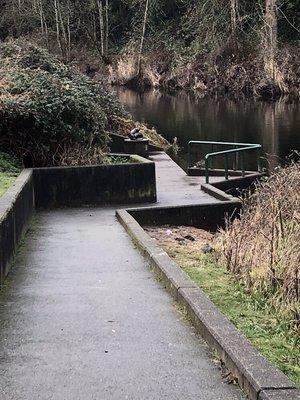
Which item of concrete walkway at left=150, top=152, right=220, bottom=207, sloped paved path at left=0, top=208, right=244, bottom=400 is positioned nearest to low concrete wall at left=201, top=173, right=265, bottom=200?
concrete walkway at left=150, top=152, right=220, bottom=207

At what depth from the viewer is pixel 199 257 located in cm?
980

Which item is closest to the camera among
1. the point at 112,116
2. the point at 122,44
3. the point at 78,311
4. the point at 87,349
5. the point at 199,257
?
the point at 87,349

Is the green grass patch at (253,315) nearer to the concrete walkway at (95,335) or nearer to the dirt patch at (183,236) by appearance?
the concrete walkway at (95,335)

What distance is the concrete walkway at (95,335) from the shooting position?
4934mm

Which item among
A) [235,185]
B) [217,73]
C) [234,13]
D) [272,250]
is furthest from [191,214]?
[217,73]

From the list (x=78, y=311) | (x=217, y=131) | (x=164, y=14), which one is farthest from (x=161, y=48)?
(x=78, y=311)

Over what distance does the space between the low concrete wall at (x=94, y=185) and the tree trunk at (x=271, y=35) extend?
3401 centimetres

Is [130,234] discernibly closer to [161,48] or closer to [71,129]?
[71,129]

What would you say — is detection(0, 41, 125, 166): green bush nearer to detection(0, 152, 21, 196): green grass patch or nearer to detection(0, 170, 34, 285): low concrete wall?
detection(0, 152, 21, 196): green grass patch

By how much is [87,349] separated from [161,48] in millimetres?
56848

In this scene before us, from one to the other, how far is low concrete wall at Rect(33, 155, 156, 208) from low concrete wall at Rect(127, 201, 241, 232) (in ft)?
4.94

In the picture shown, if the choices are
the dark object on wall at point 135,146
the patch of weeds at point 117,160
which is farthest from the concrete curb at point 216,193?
the dark object on wall at point 135,146

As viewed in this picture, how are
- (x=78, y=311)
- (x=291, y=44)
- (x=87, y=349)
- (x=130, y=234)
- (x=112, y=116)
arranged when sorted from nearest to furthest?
(x=87, y=349) → (x=78, y=311) → (x=130, y=234) → (x=112, y=116) → (x=291, y=44)

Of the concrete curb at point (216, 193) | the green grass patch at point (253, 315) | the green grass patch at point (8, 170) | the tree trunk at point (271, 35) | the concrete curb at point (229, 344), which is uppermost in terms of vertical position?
the tree trunk at point (271, 35)
